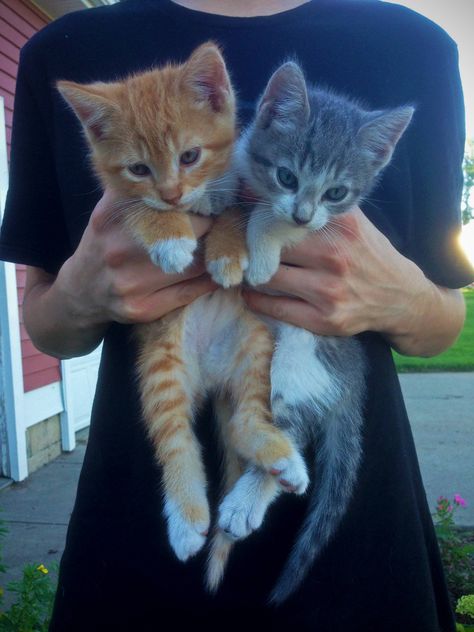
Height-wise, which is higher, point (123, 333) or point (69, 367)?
point (123, 333)

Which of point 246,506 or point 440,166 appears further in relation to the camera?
point 440,166

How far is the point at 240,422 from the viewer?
1.45 meters

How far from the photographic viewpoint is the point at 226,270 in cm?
135

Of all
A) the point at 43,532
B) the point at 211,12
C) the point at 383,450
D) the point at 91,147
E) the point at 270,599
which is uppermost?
the point at 211,12

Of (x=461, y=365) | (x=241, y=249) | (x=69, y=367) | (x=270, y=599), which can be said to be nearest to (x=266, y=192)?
(x=241, y=249)

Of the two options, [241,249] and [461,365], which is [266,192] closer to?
[241,249]

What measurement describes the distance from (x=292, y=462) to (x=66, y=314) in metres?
0.66

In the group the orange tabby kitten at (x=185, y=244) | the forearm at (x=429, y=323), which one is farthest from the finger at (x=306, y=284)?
the forearm at (x=429, y=323)

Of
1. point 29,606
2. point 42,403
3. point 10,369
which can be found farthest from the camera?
point 42,403

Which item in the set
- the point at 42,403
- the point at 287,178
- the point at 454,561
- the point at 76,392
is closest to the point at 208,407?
the point at 287,178

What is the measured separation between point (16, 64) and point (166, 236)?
4.03 metres

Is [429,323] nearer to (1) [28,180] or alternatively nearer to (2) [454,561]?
(1) [28,180]

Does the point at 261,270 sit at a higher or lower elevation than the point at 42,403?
higher

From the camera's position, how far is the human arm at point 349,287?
1.36 meters
